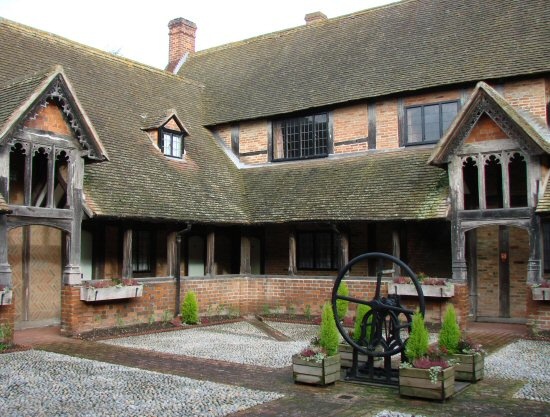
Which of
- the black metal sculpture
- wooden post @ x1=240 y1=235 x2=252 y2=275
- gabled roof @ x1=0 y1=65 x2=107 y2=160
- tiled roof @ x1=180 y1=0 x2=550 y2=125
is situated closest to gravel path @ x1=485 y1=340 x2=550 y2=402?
the black metal sculpture

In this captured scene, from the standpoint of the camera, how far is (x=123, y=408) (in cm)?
826

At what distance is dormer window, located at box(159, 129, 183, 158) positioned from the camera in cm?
1984

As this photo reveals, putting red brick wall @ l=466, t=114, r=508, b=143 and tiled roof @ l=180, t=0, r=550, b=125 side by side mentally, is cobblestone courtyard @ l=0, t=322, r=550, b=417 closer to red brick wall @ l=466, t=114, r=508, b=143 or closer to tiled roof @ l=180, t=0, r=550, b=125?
red brick wall @ l=466, t=114, r=508, b=143

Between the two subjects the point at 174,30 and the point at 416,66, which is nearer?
the point at 416,66

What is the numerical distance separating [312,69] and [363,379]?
1504 cm

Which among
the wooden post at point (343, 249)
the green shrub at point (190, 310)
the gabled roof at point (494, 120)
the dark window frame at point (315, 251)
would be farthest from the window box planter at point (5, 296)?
the gabled roof at point (494, 120)

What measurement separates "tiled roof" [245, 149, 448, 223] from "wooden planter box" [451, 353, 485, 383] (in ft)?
21.8

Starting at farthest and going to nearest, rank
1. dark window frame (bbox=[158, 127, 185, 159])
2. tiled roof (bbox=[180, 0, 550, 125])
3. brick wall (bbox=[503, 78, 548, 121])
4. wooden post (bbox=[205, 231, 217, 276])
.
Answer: dark window frame (bbox=[158, 127, 185, 159])
wooden post (bbox=[205, 231, 217, 276])
tiled roof (bbox=[180, 0, 550, 125])
brick wall (bbox=[503, 78, 548, 121])

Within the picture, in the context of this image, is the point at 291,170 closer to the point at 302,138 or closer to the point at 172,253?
the point at 302,138

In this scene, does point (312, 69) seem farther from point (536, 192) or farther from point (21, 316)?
point (21, 316)

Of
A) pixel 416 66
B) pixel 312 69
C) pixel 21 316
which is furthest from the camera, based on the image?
pixel 312 69

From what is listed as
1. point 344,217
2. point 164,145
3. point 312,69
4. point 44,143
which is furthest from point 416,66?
point 44,143

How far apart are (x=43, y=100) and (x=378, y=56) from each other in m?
11.7

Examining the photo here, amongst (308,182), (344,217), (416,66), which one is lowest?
(344,217)
